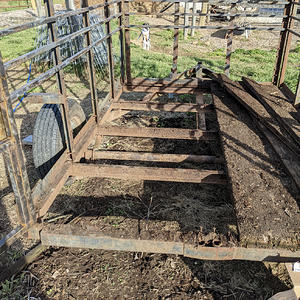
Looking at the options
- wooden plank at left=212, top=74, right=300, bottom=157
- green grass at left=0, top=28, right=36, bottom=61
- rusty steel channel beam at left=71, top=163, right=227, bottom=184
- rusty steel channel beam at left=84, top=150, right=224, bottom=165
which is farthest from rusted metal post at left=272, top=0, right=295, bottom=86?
green grass at left=0, top=28, right=36, bottom=61

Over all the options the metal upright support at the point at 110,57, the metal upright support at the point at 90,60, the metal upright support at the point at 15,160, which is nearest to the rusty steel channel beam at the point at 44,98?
the metal upright support at the point at 15,160

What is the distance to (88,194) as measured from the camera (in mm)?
4152

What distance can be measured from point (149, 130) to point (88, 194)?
1.22 m

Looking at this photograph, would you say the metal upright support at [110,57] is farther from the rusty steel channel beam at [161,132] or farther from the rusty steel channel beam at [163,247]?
the rusty steel channel beam at [163,247]

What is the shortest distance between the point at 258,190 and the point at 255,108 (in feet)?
5.57

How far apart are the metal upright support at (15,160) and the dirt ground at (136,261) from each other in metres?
0.61

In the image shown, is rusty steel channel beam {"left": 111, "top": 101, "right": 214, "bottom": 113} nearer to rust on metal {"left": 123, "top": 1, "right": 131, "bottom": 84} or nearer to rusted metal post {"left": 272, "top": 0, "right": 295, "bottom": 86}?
rust on metal {"left": 123, "top": 1, "right": 131, "bottom": 84}

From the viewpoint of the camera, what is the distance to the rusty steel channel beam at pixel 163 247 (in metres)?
2.27

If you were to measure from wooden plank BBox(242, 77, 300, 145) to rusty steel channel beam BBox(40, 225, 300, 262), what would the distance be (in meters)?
1.45

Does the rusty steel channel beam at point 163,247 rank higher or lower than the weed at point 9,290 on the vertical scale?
higher

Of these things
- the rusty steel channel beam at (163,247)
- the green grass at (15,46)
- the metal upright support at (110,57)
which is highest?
the metal upright support at (110,57)

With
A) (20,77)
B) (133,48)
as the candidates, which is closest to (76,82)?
(20,77)

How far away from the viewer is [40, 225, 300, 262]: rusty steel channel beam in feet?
7.46

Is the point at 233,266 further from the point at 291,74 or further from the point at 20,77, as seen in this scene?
the point at 20,77
